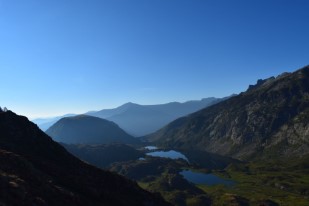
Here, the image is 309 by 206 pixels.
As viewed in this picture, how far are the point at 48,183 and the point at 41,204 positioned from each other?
1126 centimetres

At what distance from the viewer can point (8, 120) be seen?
101 m

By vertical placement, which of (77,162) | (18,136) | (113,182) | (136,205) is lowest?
(136,205)

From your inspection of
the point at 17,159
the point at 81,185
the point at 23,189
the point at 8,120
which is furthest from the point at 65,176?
the point at 8,120

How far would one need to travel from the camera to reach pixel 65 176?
77.8m

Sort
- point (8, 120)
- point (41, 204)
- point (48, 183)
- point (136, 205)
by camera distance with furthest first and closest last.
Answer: point (8, 120) < point (136, 205) < point (48, 183) < point (41, 204)

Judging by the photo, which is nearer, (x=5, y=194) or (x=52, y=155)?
(x=5, y=194)

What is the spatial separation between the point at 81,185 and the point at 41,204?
24697 mm

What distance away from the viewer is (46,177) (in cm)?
6800

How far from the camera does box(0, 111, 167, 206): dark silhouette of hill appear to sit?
179ft

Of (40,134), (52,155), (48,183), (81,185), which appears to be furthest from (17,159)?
(40,134)

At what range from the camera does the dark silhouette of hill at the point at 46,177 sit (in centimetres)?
5444

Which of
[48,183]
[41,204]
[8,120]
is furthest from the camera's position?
[8,120]

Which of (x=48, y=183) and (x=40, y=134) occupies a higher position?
(x=40, y=134)

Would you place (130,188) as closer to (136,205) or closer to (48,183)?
(136,205)
